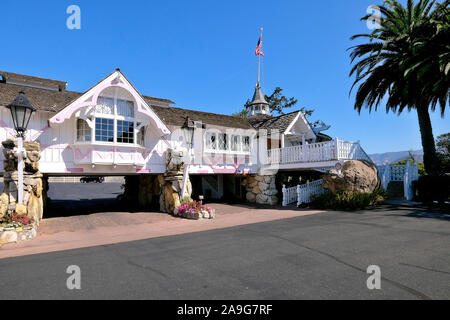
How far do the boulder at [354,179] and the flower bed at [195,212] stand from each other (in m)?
7.23

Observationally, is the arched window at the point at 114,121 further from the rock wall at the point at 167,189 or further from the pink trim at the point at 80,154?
the rock wall at the point at 167,189

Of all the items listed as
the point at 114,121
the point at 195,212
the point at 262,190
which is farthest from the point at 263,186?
the point at 114,121

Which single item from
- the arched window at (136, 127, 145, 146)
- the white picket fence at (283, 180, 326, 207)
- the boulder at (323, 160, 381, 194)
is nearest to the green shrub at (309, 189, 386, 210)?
the boulder at (323, 160, 381, 194)

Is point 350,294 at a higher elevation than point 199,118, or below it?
below

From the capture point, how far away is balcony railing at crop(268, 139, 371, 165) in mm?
14305

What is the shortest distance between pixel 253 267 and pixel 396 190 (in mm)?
14670

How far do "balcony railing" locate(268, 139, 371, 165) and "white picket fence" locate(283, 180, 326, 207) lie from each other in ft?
5.81

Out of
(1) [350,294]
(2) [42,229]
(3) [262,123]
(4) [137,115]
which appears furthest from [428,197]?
(2) [42,229]

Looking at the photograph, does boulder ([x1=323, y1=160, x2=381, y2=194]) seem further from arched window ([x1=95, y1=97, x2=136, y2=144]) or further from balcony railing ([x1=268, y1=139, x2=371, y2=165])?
arched window ([x1=95, y1=97, x2=136, y2=144])

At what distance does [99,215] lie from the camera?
13.1m

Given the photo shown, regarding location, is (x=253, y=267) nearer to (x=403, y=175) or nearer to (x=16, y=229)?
(x=16, y=229)

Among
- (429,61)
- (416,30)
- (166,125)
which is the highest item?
(416,30)
